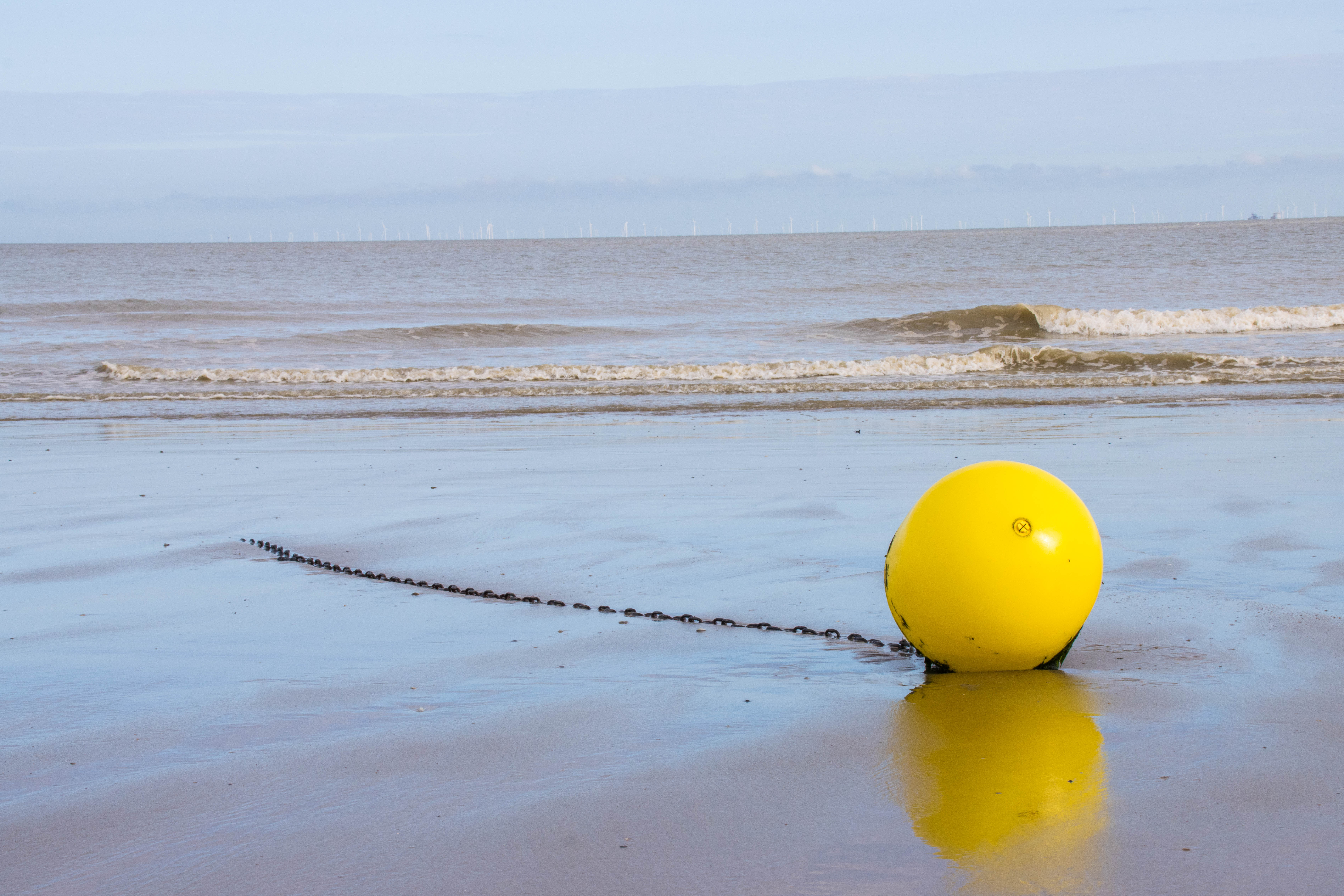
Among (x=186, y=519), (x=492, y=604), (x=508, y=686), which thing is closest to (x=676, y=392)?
(x=186, y=519)

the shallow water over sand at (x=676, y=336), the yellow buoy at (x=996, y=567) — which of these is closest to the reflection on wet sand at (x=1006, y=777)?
the yellow buoy at (x=996, y=567)

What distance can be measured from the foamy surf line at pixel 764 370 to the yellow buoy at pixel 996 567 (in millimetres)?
16101

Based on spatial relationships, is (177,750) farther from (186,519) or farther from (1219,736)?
(186,519)

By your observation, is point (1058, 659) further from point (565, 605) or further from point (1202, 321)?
point (1202, 321)

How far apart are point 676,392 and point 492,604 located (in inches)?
520

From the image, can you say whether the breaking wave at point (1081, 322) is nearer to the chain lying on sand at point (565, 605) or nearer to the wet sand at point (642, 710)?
the wet sand at point (642, 710)

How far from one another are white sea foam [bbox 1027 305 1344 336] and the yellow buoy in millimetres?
27615

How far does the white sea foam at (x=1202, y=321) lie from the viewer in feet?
97.9

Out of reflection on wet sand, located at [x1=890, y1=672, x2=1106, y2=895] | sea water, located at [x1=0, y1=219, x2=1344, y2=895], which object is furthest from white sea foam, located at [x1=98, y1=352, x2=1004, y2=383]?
reflection on wet sand, located at [x1=890, y1=672, x2=1106, y2=895]

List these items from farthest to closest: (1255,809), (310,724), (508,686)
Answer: (508,686), (310,724), (1255,809)

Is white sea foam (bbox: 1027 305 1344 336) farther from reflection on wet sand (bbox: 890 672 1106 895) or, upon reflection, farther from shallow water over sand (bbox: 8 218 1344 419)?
reflection on wet sand (bbox: 890 672 1106 895)

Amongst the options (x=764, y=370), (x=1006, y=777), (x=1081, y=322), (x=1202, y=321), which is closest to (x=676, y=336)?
(x=764, y=370)

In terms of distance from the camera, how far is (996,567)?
4180mm

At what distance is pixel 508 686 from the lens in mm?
4535
